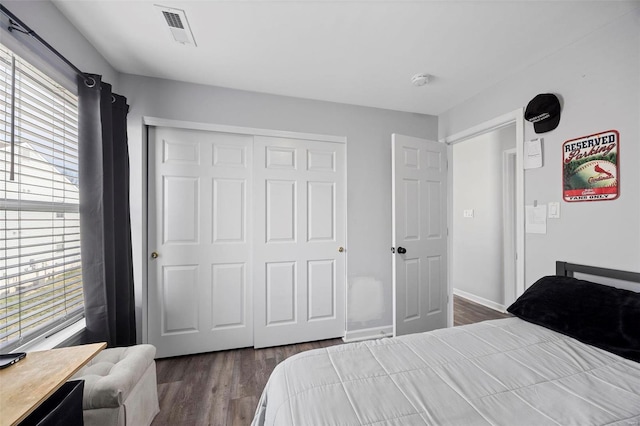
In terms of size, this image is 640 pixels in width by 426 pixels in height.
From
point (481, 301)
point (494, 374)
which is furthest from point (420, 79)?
point (481, 301)

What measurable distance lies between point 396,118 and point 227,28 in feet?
6.17

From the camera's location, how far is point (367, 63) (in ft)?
6.33

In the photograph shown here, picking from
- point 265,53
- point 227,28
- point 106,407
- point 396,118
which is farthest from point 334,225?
point 106,407

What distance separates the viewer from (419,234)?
2.53 m

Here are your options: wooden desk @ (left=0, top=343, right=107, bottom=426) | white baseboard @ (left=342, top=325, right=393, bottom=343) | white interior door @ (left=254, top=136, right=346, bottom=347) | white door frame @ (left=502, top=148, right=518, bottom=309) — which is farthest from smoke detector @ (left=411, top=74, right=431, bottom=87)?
wooden desk @ (left=0, top=343, right=107, bottom=426)

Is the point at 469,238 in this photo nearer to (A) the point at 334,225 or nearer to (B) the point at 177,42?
(A) the point at 334,225

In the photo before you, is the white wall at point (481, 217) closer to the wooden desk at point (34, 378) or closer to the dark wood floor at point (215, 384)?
the dark wood floor at point (215, 384)

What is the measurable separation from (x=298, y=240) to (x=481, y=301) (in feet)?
9.41

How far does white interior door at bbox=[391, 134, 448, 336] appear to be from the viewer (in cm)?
238

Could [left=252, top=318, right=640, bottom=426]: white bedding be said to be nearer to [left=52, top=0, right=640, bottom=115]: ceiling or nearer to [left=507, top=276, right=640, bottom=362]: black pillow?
[left=507, top=276, right=640, bottom=362]: black pillow

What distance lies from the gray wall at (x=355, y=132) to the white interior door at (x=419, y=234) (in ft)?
1.05

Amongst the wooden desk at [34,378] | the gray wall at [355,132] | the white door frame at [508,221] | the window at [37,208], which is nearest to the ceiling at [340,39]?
the gray wall at [355,132]

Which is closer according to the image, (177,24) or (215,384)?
(177,24)

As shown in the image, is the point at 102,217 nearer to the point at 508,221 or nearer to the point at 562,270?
the point at 562,270
